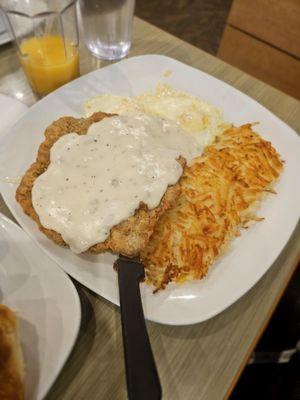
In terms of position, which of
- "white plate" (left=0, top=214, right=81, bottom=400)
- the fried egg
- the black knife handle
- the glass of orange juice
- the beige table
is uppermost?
the glass of orange juice

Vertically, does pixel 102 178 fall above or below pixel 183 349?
above

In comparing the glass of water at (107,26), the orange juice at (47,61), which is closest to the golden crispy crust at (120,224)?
the orange juice at (47,61)

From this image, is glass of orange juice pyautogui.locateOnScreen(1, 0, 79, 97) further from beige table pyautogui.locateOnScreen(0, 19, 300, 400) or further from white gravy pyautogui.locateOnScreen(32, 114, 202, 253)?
beige table pyautogui.locateOnScreen(0, 19, 300, 400)

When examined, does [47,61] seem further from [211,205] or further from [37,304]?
[37,304]

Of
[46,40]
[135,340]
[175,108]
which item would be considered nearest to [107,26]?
[46,40]

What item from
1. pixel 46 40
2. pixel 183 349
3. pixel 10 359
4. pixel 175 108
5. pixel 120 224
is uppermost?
pixel 46 40

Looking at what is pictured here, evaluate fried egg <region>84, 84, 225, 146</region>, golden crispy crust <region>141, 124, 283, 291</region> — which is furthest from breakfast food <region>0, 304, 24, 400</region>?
fried egg <region>84, 84, 225, 146</region>

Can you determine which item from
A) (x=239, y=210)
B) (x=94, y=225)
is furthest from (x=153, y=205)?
(x=239, y=210)
